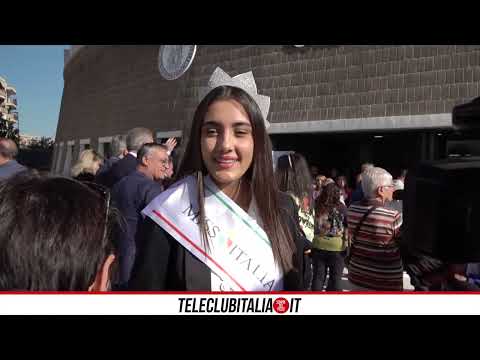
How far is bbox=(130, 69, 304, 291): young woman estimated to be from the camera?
4.08ft

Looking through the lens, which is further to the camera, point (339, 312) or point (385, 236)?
point (385, 236)

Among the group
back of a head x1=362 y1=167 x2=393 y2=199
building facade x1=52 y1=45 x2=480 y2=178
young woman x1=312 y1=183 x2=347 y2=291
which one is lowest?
young woman x1=312 y1=183 x2=347 y2=291

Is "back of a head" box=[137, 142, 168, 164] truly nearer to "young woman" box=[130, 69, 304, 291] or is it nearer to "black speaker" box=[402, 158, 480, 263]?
"young woman" box=[130, 69, 304, 291]

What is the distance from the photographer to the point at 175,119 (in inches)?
610

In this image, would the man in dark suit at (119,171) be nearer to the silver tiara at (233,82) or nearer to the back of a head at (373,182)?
the back of a head at (373,182)

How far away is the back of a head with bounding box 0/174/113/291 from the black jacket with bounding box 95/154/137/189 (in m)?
2.66

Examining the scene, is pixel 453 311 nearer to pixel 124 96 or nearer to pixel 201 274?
pixel 201 274

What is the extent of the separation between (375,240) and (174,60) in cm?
1421

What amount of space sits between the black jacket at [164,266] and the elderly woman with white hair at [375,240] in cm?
172

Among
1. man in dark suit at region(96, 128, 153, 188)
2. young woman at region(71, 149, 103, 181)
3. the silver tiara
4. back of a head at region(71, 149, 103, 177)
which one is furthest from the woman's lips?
back of a head at region(71, 149, 103, 177)

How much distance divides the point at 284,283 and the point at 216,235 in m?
0.27

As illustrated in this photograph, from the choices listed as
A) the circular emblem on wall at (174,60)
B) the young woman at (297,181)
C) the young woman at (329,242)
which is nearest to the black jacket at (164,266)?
the young woman at (297,181)

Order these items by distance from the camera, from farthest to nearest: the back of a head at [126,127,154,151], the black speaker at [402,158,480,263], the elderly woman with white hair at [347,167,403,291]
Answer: the back of a head at [126,127,154,151] < the elderly woman with white hair at [347,167,403,291] < the black speaker at [402,158,480,263]

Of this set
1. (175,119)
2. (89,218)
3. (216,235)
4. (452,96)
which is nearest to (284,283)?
(216,235)
